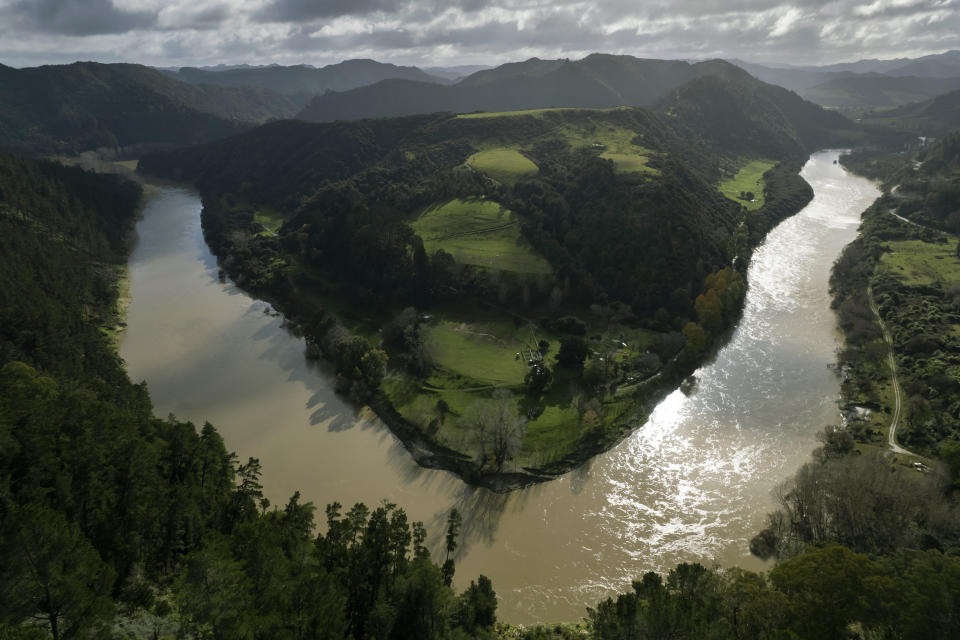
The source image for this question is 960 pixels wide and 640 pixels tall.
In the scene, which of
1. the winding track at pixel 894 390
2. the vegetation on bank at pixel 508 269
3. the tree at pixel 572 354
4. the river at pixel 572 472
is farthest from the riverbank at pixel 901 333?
the tree at pixel 572 354

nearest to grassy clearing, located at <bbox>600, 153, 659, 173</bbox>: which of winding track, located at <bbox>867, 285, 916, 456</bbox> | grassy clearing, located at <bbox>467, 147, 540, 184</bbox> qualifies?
grassy clearing, located at <bbox>467, 147, 540, 184</bbox>

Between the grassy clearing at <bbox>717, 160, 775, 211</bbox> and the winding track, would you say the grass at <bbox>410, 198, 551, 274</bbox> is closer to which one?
the winding track

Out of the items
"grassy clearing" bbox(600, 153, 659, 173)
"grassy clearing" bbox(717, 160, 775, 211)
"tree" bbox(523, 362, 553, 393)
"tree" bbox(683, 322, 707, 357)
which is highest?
"grassy clearing" bbox(600, 153, 659, 173)

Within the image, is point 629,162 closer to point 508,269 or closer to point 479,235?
point 479,235

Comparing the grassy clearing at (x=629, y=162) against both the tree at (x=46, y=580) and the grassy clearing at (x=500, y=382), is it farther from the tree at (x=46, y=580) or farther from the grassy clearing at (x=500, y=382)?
the tree at (x=46, y=580)

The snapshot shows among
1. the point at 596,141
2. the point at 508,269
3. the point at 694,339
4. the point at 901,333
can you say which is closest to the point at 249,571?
the point at 694,339

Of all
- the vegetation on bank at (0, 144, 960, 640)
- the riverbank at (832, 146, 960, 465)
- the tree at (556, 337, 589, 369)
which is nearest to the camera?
the vegetation on bank at (0, 144, 960, 640)

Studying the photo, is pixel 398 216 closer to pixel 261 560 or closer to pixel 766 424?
pixel 766 424
